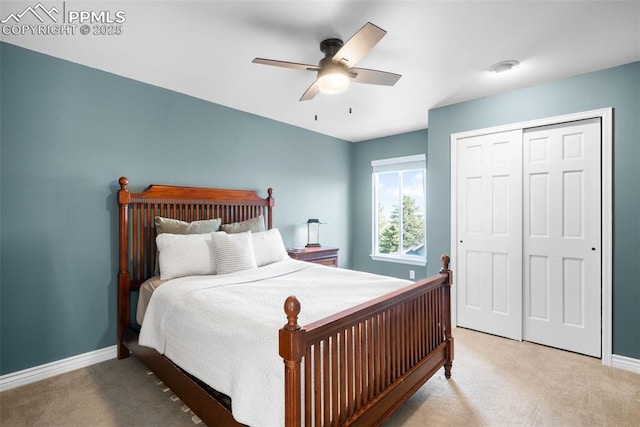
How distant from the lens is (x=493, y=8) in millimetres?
1924

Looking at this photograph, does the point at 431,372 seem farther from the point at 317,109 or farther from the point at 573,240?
the point at 317,109

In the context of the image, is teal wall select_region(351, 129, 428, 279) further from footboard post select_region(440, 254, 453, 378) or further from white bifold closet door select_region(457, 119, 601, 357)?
footboard post select_region(440, 254, 453, 378)

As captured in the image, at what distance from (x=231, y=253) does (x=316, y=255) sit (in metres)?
1.64

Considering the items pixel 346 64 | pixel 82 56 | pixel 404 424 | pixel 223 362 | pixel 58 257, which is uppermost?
pixel 82 56

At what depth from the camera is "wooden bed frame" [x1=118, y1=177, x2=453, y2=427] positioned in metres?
1.33

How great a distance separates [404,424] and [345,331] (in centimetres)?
88

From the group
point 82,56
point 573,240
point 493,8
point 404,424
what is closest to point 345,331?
point 404,424

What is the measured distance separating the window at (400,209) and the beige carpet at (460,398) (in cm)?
231

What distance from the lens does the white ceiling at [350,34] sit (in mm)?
1925

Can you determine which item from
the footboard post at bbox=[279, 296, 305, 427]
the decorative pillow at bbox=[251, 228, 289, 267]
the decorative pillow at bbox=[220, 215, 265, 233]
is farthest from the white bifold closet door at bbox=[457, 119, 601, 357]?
the footboard post at bbox=[279, 296, 305, 427]

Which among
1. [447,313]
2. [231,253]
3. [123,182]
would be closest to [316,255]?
[231,253]

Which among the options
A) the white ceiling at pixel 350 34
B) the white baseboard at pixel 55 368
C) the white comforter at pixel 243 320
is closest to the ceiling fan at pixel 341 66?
the white ceiling at pixel 350 34

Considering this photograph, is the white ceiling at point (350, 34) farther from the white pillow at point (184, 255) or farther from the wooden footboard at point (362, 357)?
the wooden footboard at point (362, 357)

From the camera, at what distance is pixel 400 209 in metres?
5.16
